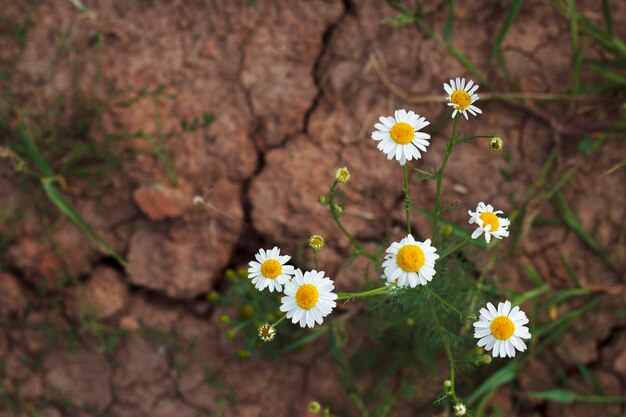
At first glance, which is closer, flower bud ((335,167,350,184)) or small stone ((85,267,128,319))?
flower bud ((335,167,350,184))

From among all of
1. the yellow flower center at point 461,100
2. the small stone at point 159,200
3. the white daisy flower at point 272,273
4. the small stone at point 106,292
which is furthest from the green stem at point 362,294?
the small stone at point 106,292

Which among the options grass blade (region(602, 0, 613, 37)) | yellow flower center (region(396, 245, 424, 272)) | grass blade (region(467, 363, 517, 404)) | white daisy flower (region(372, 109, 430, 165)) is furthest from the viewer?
grass blade (region(602, 0, 613, 37))

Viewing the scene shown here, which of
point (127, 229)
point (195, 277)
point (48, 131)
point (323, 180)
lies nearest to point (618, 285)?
point (323, 180)

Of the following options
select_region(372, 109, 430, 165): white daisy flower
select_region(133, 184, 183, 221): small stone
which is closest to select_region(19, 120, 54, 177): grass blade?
select_region(133, 184, 183, 221): small stone

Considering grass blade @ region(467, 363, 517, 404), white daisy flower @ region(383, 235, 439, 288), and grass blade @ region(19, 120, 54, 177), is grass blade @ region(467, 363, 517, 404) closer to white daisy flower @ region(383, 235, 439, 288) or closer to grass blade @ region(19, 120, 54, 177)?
white daisy flower @ region(383, 235, 439, 288)

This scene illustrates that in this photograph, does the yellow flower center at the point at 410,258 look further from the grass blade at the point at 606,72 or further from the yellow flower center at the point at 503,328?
the grass blade at the point at 606,72

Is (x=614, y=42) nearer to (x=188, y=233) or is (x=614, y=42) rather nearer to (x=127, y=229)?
(x=188, y=233)

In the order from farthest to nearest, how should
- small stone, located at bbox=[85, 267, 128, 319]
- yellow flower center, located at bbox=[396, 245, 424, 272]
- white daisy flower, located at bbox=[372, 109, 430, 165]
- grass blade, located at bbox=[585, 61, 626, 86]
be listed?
1. small stone, located at bbox=[85, 267, 128, 319]
2. grass blade, located at bbox=[585, 61, 626, 86]
3. white daisy flower, located at bbox=[372, 109, 430, 165]
4. yellow flower center, located at bbox=[396, 245, 424, 272]
